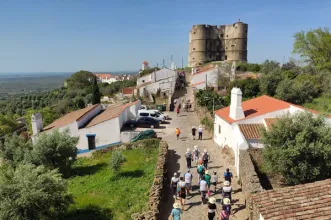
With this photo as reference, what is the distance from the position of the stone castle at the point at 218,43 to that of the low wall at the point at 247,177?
5757 cm

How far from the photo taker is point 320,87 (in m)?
31.5

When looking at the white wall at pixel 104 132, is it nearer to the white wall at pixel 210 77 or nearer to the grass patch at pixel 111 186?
the grass patch at pixel 111 186

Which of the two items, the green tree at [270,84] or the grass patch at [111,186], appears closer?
the grass patch at [111,186]

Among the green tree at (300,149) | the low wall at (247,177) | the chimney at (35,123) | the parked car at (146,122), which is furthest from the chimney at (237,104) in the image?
the chimney at (35,123)

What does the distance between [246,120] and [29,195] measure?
13.8 meters

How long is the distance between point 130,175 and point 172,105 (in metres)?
21.5

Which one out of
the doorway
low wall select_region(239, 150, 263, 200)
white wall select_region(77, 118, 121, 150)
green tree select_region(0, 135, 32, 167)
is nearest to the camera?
low wall select_region(239, 150, 263, 200)

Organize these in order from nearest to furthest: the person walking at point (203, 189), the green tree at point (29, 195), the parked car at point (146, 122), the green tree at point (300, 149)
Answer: the green tree at point (29, 195) → the person walking at point (203, 189) → the green tree at point (300, 149) → the parked car at point (146, 122)

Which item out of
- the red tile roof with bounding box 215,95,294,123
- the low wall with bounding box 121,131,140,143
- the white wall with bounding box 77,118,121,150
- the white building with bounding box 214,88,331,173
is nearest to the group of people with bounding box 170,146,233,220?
the white building with bounding box 214,88,331,173

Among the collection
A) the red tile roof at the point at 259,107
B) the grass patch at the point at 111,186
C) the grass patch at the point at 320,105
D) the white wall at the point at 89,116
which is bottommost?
the grass patch at the point at 111,186

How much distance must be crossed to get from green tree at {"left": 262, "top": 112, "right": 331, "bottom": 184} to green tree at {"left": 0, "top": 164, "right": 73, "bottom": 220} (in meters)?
10.3

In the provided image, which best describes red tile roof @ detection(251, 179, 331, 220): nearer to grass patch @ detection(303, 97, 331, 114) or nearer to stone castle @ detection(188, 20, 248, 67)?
grass patch @ detection(303, 97, 331, 114)

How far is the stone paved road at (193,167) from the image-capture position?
11.4 meters

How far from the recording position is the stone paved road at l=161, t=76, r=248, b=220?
11.4 metres
